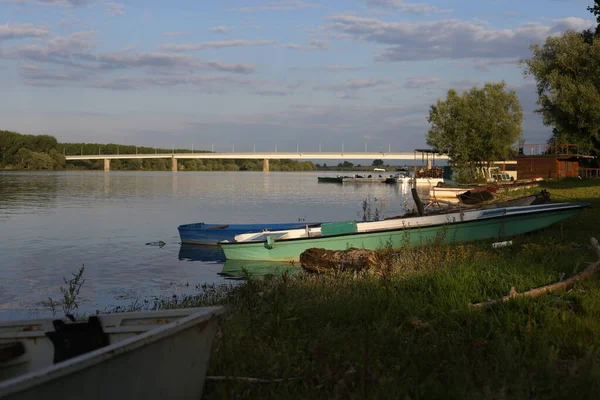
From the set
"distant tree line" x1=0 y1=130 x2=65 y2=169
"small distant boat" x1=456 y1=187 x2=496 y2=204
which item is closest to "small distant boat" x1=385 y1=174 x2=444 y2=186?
"small distant boat" x1=456 y1=187 x2=496 y2=204

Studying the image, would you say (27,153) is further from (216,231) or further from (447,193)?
(216,231)

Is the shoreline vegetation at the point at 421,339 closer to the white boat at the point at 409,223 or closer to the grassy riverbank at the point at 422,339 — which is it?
the grassy riverbank at the point at 422,339

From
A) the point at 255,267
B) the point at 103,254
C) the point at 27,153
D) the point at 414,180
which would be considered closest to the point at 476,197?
the point at 255,267

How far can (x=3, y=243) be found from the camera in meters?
22.8

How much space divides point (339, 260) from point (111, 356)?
32.0 ft

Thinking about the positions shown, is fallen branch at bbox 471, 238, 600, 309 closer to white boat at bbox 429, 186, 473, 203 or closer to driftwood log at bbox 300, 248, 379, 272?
driftwood log at bbox 300, 248, 379, 272

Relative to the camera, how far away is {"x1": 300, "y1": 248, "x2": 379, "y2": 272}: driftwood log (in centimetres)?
1282

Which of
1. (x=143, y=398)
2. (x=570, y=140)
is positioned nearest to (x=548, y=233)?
(x=143, y=398)

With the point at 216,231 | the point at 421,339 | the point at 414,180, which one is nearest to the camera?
the point at 421,339

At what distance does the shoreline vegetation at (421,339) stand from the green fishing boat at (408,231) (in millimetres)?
6498

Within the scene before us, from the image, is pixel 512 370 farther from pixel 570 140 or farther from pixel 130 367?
pixel 570 140

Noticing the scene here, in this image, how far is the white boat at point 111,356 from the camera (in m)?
3.92

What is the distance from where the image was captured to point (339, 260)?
538 inches

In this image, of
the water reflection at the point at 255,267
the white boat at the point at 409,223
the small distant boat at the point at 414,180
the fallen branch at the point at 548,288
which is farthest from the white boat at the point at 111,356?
the small distant boat at the point at 414,180
